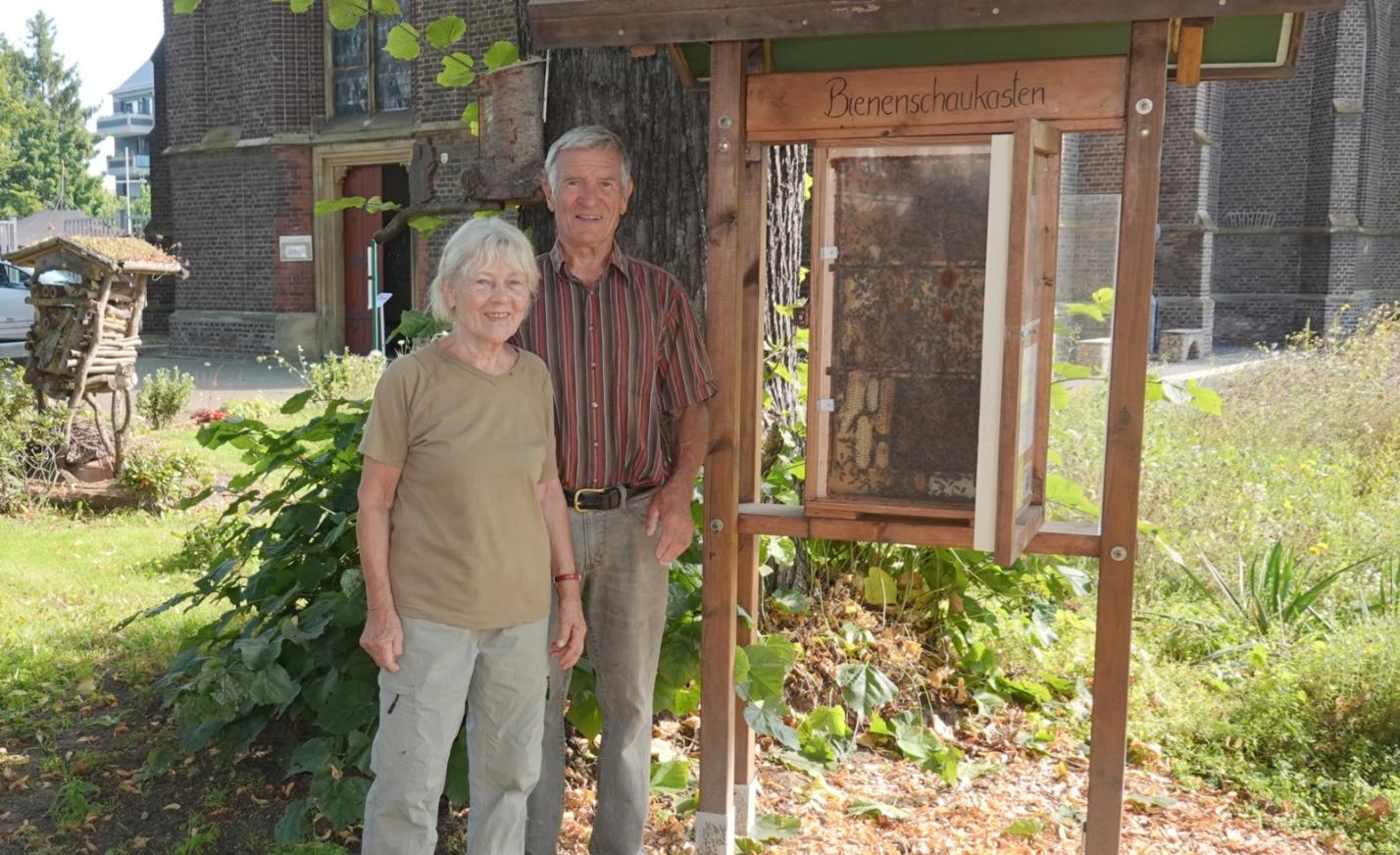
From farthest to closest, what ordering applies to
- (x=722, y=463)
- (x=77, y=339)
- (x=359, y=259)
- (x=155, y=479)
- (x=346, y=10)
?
(x=359, y=259)
(x=77, y=339)
(x=155, y=479)
(x=346, y=10)
(x=722, y=463)

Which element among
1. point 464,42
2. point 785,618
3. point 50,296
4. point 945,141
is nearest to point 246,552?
point 785,618

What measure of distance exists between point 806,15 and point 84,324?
7720 millimetres

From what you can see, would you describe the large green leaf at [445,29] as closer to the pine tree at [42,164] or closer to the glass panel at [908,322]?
the glass panel at [908,322]

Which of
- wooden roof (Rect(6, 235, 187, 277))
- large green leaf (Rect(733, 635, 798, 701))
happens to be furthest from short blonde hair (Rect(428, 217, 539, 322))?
wooden roof (Rect(6, 235, 187, 277))

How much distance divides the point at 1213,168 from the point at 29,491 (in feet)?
76.0

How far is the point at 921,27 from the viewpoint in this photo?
9.68 ft

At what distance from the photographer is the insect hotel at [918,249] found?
300 centimetres

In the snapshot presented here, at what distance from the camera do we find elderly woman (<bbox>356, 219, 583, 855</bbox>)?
9.14 ft

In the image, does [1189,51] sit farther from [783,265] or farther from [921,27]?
[783,265]

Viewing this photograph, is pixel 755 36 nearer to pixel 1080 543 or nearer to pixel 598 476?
pixel 598 476

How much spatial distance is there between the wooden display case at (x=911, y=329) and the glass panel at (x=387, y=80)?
18.6m

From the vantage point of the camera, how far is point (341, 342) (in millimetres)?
21609

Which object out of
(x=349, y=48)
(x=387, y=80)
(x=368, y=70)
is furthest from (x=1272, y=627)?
(x=349, y=48)

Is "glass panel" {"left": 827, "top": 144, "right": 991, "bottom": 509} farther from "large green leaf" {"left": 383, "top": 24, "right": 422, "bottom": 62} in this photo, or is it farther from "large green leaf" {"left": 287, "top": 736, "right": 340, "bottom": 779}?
"large green leaf" {"left": 383, "top": 24, "right": 422, "bottom": 62}
